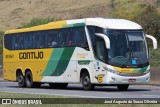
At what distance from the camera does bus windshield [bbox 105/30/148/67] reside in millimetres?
28672

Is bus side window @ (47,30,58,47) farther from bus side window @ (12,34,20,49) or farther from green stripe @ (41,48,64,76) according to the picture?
bus side window @ (12,34,20,49)

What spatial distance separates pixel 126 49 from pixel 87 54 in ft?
6.63

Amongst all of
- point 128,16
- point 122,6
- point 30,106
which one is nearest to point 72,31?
point 30,106

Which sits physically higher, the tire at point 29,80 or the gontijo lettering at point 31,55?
the gontijo lettering at point 31,55

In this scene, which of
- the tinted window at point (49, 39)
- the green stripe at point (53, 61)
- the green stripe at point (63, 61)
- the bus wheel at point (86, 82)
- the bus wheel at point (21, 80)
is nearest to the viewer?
the bus wheel at point (86, 82)

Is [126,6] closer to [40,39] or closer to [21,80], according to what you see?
[21,80]

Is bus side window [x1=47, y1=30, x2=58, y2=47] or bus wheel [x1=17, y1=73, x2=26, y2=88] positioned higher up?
bus side window [x1=47, y1=30, x2=58, y2=47]

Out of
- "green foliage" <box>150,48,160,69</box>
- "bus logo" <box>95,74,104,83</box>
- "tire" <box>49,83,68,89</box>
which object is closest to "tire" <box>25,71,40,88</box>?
"tire" <box>49,83,68,89</box>

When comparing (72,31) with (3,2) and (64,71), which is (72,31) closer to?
(64,71)

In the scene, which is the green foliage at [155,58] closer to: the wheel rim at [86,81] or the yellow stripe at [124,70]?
the wheel rim at [86,81]

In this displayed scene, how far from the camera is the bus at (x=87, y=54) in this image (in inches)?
1129

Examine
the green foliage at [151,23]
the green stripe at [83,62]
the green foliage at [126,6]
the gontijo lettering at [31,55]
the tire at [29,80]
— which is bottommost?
the tire at [29,80]

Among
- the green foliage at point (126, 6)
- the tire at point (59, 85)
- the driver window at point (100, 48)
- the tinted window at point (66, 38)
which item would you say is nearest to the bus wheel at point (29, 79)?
the tire at point (59, 85)

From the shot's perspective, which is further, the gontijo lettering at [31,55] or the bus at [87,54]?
the gontijo lettering at [31,55]
